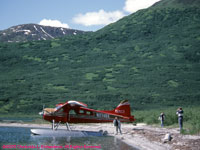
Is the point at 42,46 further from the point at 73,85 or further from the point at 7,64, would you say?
the point at 73,85

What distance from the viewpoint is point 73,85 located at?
89.8 meters

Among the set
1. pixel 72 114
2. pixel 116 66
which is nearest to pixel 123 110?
pixel 72 114

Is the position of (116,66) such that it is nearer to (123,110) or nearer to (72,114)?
(123,110)

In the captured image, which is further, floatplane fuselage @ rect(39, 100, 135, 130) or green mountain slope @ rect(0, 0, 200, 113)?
green mountain slope @ rect(0, 0, 200, 113)

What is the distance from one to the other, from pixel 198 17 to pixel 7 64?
336 feet

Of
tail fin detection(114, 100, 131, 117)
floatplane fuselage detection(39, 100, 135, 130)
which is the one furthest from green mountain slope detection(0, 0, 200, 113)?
floatplane fuselage detection(39, 100, 135, 130)

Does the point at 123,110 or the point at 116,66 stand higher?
the point at 116,66

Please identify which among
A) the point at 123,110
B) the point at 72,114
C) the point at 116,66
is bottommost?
the point at 72,114

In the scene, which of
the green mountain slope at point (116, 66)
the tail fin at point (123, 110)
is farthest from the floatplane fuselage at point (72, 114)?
the green mountain slope at point (116, 66)

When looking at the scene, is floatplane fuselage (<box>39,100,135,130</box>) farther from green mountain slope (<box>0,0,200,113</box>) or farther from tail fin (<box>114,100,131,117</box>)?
green mountain slope (<box>0,0,200,113</box>)

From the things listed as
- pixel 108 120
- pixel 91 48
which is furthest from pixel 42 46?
pixel 108 120

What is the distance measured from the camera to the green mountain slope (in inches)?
3022

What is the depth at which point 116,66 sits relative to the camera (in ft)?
370

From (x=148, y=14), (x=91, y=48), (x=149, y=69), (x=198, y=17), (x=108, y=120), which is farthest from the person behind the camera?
(x=148, y=14)
